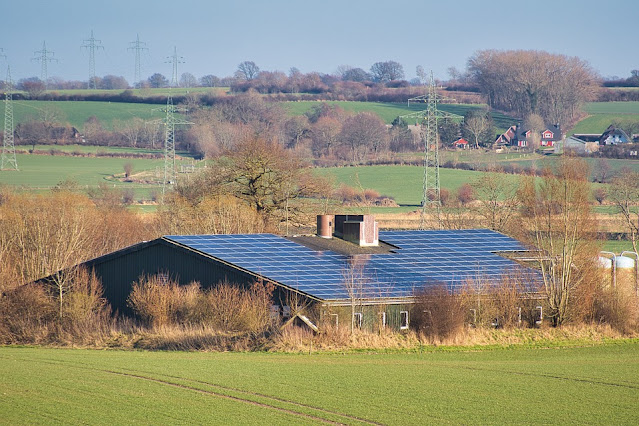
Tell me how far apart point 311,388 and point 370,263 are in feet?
56.2

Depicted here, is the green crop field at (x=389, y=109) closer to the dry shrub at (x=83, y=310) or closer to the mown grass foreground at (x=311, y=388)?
the dry shrub at (x=83, y=310)

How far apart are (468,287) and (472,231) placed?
12.2 m

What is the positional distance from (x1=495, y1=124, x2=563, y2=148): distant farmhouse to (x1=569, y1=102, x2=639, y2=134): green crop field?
643cm

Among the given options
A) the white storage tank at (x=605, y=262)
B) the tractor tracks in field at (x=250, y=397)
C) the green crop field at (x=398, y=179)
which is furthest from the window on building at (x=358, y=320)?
the green crop field at (x=398, y=179)

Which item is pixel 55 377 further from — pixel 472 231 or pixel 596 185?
pixel 596 185

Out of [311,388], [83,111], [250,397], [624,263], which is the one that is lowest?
[311,388]

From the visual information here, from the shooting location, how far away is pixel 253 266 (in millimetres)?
37594

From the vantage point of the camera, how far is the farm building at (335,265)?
35.7m

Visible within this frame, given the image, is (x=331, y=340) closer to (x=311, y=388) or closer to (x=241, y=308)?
(x=241, y=308)

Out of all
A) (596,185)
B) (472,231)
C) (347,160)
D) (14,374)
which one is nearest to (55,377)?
Answer: (14,374)

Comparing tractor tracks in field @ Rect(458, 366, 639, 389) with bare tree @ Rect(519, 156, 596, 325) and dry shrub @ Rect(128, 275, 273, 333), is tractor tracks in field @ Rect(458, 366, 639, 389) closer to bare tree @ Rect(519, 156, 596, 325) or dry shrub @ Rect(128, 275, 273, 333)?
dry shrub @ Rect(128, 275, 273, 333)

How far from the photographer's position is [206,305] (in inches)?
1404

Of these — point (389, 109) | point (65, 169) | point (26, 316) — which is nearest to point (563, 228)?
point (26, 316)

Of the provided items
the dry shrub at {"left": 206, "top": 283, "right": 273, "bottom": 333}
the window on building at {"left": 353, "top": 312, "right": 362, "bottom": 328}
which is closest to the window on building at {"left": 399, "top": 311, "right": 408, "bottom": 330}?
the window on building at {"left": 353, "top": 312, "right": 362, "bottom": 328}
